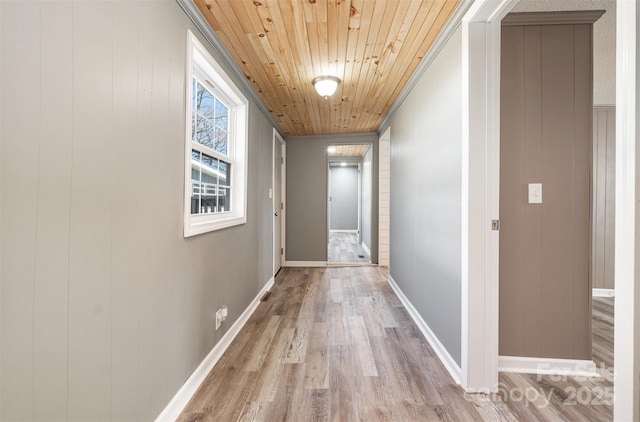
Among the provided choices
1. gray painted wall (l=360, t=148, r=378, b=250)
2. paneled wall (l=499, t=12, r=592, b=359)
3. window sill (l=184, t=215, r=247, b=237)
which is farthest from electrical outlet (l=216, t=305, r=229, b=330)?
gray painted wall (l=360, t=148, r=378, b=250)

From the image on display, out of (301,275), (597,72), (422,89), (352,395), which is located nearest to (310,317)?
(352,395)

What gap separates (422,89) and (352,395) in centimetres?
244

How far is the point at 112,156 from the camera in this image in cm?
102

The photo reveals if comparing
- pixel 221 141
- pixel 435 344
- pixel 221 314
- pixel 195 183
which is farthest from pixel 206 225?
pixel 435 344

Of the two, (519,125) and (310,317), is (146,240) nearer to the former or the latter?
(310,317)

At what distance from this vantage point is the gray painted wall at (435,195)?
1772 mm

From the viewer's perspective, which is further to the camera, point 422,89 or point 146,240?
point 422,89

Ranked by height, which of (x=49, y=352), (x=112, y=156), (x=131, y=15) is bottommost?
(x=49, y=352)

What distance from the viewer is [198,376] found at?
1679 mm

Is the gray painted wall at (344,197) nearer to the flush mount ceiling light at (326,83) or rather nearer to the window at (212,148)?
the flush mount ceiling light at (326,83)

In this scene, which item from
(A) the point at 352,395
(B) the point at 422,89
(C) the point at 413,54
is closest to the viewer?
(A) the point at 352,395

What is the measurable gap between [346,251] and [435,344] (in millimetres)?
4340

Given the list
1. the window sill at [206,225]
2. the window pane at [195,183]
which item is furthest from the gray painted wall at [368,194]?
the window pane at [195,183]

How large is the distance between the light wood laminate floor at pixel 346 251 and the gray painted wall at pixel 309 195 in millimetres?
688
